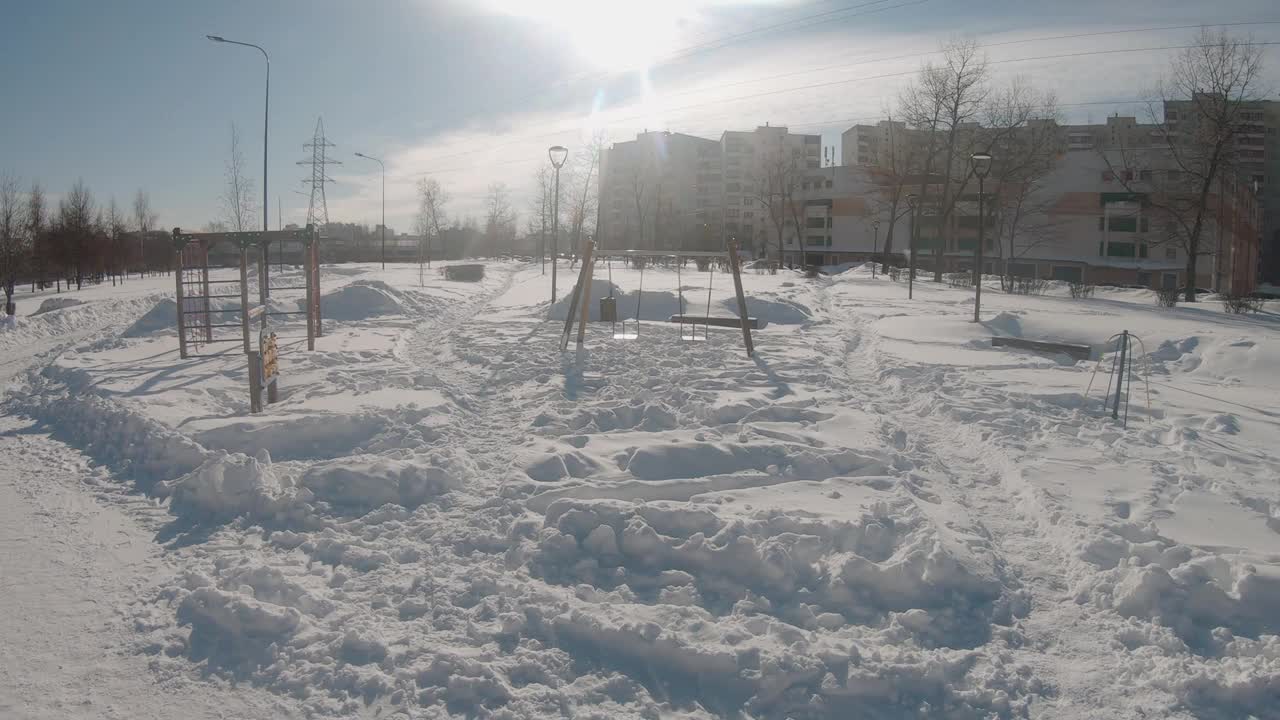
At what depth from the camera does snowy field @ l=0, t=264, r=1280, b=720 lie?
355cm

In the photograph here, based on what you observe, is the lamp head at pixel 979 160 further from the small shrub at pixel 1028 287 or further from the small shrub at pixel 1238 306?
the small shrub at pixel 1238 306

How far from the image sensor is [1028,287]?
1241 inches

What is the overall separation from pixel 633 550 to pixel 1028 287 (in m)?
31.2

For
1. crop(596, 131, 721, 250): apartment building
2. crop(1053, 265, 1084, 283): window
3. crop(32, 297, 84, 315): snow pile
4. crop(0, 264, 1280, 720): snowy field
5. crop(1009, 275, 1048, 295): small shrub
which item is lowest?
crop(0, 264, 1280, 720): snowy field

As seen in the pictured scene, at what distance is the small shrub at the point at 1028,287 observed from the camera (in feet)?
102

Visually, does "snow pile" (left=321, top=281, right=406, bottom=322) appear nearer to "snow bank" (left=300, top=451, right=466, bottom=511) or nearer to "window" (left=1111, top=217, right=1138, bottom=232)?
"snow bank" (left=300, top=451, right=466, bottom=511)

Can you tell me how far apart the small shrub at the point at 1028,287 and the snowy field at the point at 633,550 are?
2255cm

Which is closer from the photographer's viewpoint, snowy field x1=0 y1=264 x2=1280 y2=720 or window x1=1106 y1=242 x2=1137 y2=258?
snowy field x1=0 y1=264 x2=1280 y2=720

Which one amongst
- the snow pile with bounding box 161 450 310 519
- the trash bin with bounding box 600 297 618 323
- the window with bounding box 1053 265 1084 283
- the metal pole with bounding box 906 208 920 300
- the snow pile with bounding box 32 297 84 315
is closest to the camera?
the snow pile with bounding box 161 450 310 519

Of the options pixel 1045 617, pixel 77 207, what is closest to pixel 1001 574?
pixel 1045 617

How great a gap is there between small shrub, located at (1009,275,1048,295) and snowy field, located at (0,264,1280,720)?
22.5 meters

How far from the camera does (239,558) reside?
15.6 feet

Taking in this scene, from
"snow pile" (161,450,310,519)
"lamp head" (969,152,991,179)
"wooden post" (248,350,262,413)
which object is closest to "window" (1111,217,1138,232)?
"lamp head" (969,152,991,179)

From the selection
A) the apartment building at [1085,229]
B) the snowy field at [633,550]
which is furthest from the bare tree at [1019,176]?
the snowy field at [633,550]
